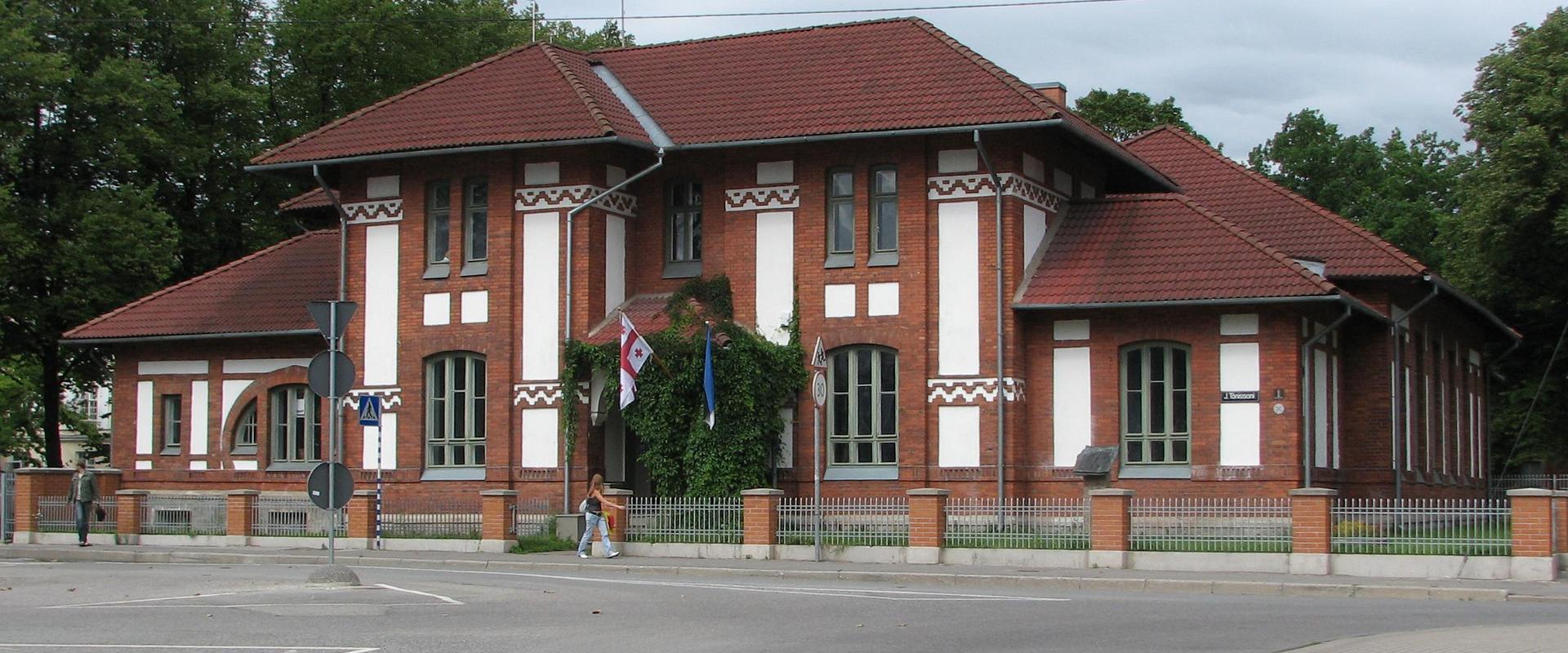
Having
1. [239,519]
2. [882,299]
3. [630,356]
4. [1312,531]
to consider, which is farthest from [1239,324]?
[239,519]

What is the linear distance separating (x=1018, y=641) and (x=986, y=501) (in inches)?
628

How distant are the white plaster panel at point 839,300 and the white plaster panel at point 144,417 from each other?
15.1 meters

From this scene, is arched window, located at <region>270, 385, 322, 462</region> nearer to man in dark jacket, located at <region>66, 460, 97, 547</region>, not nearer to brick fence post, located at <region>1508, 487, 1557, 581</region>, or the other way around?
man in dark jacket, located at <region>66, 460, 97, 547</region>

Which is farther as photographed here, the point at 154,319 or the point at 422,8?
the point at 422,8

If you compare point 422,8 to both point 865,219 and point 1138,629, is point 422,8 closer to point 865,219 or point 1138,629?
point 865,219

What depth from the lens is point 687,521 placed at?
1118 inches

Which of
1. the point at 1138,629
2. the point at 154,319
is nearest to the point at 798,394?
the point at 154,319

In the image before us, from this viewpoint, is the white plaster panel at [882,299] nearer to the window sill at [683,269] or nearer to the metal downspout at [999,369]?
the metal downspout at [999,369]

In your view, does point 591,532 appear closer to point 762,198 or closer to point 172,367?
point 762,198

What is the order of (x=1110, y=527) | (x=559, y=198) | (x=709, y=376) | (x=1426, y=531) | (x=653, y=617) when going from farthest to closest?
(x=559, y=198) < (x=709, y=376) < (x=1110, y=527) < (x=1426, y=531) < (x=653, y=617)

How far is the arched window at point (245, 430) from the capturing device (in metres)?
37.7

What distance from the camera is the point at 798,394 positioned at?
32.3 metres

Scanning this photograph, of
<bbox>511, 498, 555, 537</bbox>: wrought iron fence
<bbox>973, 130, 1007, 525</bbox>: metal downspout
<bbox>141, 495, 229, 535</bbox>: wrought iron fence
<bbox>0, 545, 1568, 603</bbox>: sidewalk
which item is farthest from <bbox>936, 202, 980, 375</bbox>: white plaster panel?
<bbox>141, 495, 229, 535</bbox>: wrought iron fence

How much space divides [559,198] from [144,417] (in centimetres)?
1179
